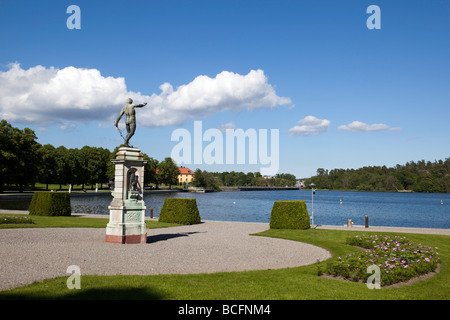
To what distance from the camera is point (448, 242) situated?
16797mm

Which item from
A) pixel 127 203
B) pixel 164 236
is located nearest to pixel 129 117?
pixel 127 203

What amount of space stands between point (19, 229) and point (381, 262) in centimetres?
1605


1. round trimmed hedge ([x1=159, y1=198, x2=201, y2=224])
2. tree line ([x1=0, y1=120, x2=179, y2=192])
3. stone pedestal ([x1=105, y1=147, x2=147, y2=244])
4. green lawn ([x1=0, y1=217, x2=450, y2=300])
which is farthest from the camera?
tree line ([x1=0, y1=120, x2=179, y2=192])

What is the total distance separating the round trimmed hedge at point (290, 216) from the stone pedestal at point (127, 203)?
900 centimetres

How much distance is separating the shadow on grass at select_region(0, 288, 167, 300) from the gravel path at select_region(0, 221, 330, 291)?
3.17 ft

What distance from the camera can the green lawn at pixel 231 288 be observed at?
281 inches

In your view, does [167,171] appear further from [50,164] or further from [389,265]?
[389,265]

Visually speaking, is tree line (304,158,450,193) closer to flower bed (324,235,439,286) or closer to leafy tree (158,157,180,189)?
leafy tree (158,157,180,189)

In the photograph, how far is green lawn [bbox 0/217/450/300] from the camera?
7.14 meters

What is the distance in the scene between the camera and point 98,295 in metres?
7.09

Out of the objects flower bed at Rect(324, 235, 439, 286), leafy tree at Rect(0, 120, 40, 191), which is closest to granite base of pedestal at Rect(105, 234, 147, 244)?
flower bed at Rect(324, 235, 439, 286)

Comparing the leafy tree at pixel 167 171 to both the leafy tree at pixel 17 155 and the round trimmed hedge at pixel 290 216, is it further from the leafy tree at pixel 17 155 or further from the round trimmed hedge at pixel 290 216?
the round trimmed hedge at pixel 290 216
